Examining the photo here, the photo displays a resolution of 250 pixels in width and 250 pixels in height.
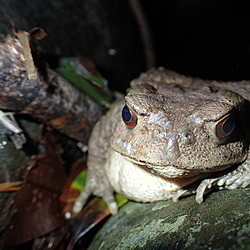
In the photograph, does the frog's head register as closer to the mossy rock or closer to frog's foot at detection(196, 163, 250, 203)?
frog's foot at detection(196, 163, 250, 203)

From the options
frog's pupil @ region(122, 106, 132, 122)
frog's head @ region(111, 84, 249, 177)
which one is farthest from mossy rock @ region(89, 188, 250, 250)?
frog's pupil @ region(122, 106, 132, 122)

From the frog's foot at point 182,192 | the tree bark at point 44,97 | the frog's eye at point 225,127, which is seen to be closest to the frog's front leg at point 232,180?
the frog's foot at point 182,192

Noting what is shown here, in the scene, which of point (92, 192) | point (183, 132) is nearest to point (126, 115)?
point (183, 132)

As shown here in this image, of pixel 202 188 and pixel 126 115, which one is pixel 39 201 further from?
pixel 202 188

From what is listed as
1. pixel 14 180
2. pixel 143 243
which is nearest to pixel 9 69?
pixel 14 180

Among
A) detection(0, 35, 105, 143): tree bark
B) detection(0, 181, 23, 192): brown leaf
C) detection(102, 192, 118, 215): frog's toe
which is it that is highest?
detection(0, 35, 105, 143): tree bark

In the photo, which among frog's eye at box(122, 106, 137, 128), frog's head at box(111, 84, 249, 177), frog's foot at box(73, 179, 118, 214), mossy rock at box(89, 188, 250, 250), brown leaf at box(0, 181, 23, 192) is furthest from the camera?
frog's foot at box(73, 179, 118, 214)

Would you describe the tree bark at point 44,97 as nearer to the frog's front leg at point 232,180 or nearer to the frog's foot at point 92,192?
the frog's foot at point 92,192
